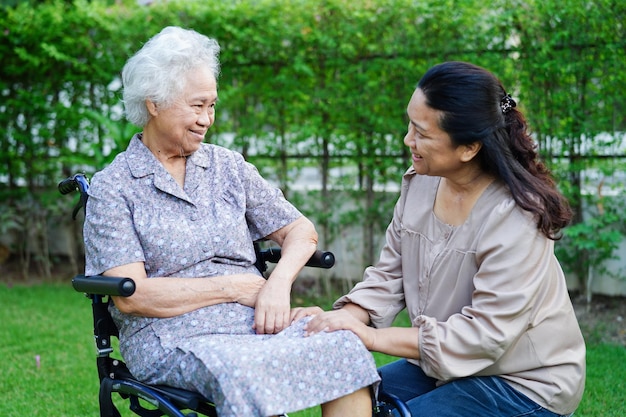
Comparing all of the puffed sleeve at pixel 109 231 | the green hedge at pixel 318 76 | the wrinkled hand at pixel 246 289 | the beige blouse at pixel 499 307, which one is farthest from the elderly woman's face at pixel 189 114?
the green hedge at pixel 318 76

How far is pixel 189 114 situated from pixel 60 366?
236 cm

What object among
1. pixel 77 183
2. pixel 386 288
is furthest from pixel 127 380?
pixel 386 288

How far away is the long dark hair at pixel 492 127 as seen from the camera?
7.59 ft

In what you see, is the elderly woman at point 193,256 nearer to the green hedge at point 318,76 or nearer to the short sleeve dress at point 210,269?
the short sleeve dress at point 210,269

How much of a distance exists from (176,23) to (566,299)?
442 centimetres

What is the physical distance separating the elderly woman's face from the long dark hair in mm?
774

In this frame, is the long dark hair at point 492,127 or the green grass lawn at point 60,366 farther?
the green grass lawn at point 60,366

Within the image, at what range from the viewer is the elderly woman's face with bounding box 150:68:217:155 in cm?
274

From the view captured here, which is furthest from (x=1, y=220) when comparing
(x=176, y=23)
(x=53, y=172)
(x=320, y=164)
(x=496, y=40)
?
(x=496, y=40)

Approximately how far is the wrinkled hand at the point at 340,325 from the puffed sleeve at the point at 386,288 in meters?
0.17

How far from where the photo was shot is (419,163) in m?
2.47

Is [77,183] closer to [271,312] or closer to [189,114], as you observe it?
[189,114]

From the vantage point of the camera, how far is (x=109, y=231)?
101 inches

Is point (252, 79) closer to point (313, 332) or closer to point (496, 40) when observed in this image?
point (496, 40)
